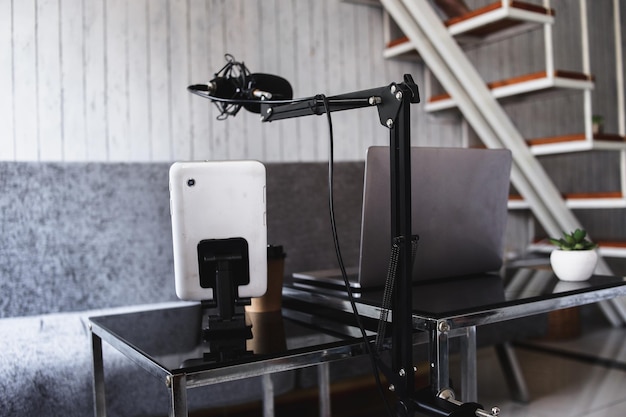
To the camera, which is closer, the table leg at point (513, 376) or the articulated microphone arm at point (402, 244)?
the articulated microphone arm at point (402, 244)

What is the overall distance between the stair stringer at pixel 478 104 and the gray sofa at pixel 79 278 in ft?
3.77

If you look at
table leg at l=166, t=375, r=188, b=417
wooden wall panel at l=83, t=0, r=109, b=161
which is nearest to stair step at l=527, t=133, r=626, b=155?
wooden wall panel at l=83, t=0, r=109, b=161

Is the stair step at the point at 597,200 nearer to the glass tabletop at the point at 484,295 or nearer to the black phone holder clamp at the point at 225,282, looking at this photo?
the glass tabletop at the point at 484,295

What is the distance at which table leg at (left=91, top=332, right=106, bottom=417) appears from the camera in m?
1.41

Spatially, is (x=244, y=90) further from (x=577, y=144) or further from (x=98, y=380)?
(x=577, y=144)

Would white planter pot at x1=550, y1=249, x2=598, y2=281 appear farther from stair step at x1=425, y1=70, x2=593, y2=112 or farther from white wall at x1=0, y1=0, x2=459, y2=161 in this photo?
white wall at x1=0, y1=0, x2=459, y2=161

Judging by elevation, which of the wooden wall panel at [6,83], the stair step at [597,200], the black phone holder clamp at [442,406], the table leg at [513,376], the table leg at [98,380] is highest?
the wooden wall panel at [6,83]

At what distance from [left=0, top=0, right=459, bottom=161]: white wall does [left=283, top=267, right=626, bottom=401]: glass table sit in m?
1.32

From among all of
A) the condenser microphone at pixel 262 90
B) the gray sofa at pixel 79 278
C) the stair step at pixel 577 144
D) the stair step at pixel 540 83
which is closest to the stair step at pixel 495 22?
the stair step at pixel 540 83

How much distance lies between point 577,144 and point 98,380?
7.21ft

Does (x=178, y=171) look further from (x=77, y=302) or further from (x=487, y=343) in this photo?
(x=487, y=343)

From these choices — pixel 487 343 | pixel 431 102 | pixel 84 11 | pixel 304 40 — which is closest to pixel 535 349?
pixel 487 343

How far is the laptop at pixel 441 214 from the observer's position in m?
1.31

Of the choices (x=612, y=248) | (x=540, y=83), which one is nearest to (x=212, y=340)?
(x=540, y=83)
